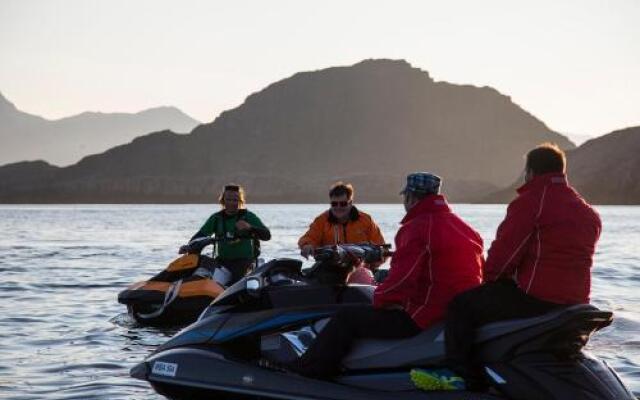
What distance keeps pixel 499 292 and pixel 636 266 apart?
2281cm

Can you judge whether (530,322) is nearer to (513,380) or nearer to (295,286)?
(513,380)

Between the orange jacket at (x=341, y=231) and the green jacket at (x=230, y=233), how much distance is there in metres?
1.67

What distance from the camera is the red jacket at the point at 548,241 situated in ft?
18.8

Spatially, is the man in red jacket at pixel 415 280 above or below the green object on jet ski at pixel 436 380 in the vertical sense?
above

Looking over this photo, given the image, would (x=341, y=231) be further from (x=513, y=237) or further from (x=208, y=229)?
(x=513, y=237)

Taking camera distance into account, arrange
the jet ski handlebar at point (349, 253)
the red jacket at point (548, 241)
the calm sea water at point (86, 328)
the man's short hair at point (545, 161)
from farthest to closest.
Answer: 1. the calm sea water at point (86, 328)
2. the jet ski handlebar at point (349, 253)
3. the man's short hair at point (545, 161)
4. the red jacket at point (548, 241)

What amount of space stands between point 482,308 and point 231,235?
7.44m

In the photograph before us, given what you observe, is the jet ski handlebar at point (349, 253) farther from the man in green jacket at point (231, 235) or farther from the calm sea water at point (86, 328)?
the man in green jacket at point (231, 235)

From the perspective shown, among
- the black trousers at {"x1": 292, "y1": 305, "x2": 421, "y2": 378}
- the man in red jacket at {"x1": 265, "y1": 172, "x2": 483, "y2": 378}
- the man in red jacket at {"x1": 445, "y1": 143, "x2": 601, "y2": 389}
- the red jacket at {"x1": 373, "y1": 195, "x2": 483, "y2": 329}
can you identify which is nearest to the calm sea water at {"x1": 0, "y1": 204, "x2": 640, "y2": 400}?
the black trousers at {"x1": 292, "y1": 305, "x2": 421, "y2": 378}

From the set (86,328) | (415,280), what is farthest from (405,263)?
(86,328)

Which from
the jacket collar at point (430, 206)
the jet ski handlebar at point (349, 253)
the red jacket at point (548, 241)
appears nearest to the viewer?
the red jacket at point (548, 241)

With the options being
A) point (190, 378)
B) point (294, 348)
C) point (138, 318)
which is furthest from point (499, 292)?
point (138, 318)

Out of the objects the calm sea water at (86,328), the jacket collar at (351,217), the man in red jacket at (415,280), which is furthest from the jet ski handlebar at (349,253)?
the jacket collar at (351,217)

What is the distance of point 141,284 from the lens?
43.2 ft
